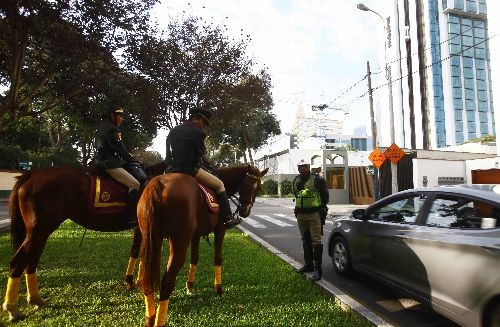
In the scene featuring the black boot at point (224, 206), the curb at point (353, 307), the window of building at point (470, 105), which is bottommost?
the curb at point (353, 307)

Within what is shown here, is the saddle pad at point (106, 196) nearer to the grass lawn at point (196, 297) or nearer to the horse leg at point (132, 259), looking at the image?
the horse leg at point (132, 259)

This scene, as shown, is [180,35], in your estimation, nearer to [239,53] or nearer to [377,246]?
[239,53]

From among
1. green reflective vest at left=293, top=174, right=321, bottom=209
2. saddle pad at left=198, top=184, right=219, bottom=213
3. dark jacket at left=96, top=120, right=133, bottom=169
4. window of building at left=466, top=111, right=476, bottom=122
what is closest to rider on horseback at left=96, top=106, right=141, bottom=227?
dark jacket at left=96, top=120, right=133, bottom=169

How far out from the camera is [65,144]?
4656 cm

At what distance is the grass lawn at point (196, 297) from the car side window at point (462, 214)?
60.9 inches

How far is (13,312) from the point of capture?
15.3ft

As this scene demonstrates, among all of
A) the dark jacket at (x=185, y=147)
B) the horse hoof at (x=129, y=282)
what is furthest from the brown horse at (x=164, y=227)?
the horse hoof at (x=129, y=282)

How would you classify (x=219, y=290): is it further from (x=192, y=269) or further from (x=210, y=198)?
(x=210, y=198)

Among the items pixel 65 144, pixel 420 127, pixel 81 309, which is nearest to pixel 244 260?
pixel 81 309

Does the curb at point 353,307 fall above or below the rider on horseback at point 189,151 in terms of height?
below

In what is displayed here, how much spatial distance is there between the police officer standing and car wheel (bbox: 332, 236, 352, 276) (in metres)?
0.49

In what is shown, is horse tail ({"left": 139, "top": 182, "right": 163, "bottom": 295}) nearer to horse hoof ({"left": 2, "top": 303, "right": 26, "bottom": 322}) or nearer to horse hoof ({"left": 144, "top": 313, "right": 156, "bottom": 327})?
horse hoof ({"left": 144, "top": 313, "right": 156, "bottom": 327})

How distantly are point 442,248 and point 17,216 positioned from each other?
5297 millimetres

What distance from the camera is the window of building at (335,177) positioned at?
29344mm
